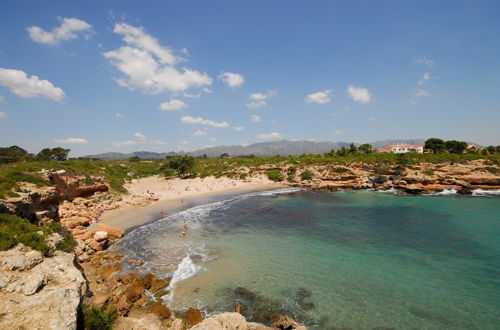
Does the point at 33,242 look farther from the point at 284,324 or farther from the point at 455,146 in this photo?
the point at 455,146

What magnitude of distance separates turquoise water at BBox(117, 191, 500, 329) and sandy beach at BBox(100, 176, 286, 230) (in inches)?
160

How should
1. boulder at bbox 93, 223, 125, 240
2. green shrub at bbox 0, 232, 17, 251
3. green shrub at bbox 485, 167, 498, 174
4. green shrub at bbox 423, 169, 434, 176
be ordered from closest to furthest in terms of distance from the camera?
green shrub at bbox 0, 232, 17, 251, boulder at bbox 93, 223, 125, 240, green shrub at bbox 485, 167, 498, 174, green shrub at bbox 423, 169, 434, 176

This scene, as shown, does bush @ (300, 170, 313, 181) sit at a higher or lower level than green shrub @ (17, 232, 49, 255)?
lower

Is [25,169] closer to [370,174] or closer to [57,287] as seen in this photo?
[57,287]

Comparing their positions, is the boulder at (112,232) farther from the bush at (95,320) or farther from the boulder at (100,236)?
the bush at (95,320)

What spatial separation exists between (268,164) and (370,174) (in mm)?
27955

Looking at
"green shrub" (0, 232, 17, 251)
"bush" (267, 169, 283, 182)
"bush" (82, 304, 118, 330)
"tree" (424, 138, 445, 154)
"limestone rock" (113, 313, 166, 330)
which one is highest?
"tree" (424, 138, 445, 154)

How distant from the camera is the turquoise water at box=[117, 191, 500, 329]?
1155 centimetres

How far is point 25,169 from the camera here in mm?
23406

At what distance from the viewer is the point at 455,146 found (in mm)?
68562

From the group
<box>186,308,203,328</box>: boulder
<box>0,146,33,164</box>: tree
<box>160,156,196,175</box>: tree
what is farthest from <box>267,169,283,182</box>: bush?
<box>0,146,33,164</box>: tree

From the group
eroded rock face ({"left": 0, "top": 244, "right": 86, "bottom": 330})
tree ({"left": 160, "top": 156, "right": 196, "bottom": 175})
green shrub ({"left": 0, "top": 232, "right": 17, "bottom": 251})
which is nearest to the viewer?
eroded rock face ({"left": 0, "top": 244, "right": 86, "bottom": 330})

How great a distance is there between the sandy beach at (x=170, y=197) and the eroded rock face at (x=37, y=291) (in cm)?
1746

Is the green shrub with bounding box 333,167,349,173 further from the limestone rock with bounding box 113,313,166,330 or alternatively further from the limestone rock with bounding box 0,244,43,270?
the limestone rock with bounding box 0,244,43,270
